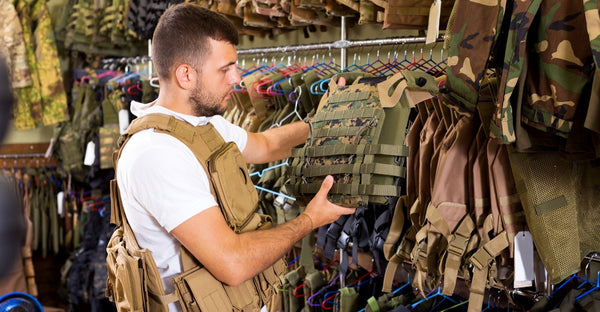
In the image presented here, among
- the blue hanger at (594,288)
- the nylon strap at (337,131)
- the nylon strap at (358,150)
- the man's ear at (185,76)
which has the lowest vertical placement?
the blue hanger at (594,288)

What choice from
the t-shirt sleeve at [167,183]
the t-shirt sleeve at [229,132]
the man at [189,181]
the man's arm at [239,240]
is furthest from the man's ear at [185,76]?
the man's arm at [239,240]

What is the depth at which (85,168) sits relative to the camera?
18.0ft

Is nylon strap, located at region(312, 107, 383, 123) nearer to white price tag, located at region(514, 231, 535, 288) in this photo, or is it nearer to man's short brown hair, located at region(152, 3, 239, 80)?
man's short brown hair, located at region(152, 3, 239, 80)

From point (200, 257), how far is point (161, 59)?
0.80 m

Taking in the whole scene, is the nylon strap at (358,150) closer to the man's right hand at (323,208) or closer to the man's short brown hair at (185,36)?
the man's right hand at (323,208)

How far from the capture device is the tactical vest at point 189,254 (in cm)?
228

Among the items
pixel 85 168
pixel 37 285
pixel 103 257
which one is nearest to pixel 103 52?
pixel 85 168

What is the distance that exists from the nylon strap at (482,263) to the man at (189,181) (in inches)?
23.2

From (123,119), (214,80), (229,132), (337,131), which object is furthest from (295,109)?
(123,119)

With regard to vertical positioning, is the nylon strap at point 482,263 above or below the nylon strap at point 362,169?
below

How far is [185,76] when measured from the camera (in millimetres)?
2404

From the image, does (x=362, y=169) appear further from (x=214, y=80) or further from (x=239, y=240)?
(x=214, y=80)

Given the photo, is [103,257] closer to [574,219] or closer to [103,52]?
[103,52]

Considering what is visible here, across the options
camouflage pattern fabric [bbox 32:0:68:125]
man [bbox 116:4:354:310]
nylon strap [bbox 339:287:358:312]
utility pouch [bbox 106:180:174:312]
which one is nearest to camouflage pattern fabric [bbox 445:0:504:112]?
man [bbox 116:4:354:310]
